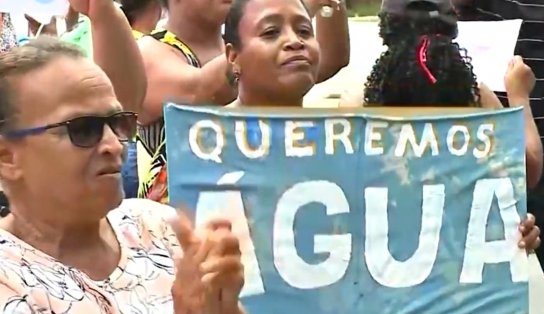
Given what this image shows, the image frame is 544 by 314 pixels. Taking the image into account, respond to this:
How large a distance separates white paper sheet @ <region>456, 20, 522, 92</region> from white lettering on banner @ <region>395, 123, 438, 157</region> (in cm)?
63

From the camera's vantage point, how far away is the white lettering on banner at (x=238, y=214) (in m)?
2.38

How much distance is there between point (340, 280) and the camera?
2445mm

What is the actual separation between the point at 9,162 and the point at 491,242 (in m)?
1.19

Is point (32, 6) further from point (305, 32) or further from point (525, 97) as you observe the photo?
Answer: point (525, 97)

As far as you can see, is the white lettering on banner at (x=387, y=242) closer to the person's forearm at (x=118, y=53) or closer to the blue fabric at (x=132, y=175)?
the person's forearm at (x=118, y=53)

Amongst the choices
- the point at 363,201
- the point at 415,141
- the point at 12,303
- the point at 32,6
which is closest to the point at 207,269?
the point at 12,303

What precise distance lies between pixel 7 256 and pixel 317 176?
832 millimetres

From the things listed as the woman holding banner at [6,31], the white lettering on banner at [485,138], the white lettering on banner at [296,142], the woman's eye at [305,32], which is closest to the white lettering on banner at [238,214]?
the white lettering on banner at [296,142]

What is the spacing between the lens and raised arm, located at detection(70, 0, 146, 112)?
257 centimetres

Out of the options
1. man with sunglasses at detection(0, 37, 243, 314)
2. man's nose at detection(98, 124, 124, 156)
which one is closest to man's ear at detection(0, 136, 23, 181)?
man with sunglasses at detection(0, 37, 243, 314)

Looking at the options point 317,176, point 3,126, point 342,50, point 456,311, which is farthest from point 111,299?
point 342,50

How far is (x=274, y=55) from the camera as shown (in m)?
2.65

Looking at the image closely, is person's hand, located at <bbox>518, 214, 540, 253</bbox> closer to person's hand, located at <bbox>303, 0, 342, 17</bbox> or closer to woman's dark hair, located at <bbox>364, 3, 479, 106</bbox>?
woman's dark hair, located at <bbox>364, 3, 479, 106</bbox>

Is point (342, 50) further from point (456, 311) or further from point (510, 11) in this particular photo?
point (456, 311)
